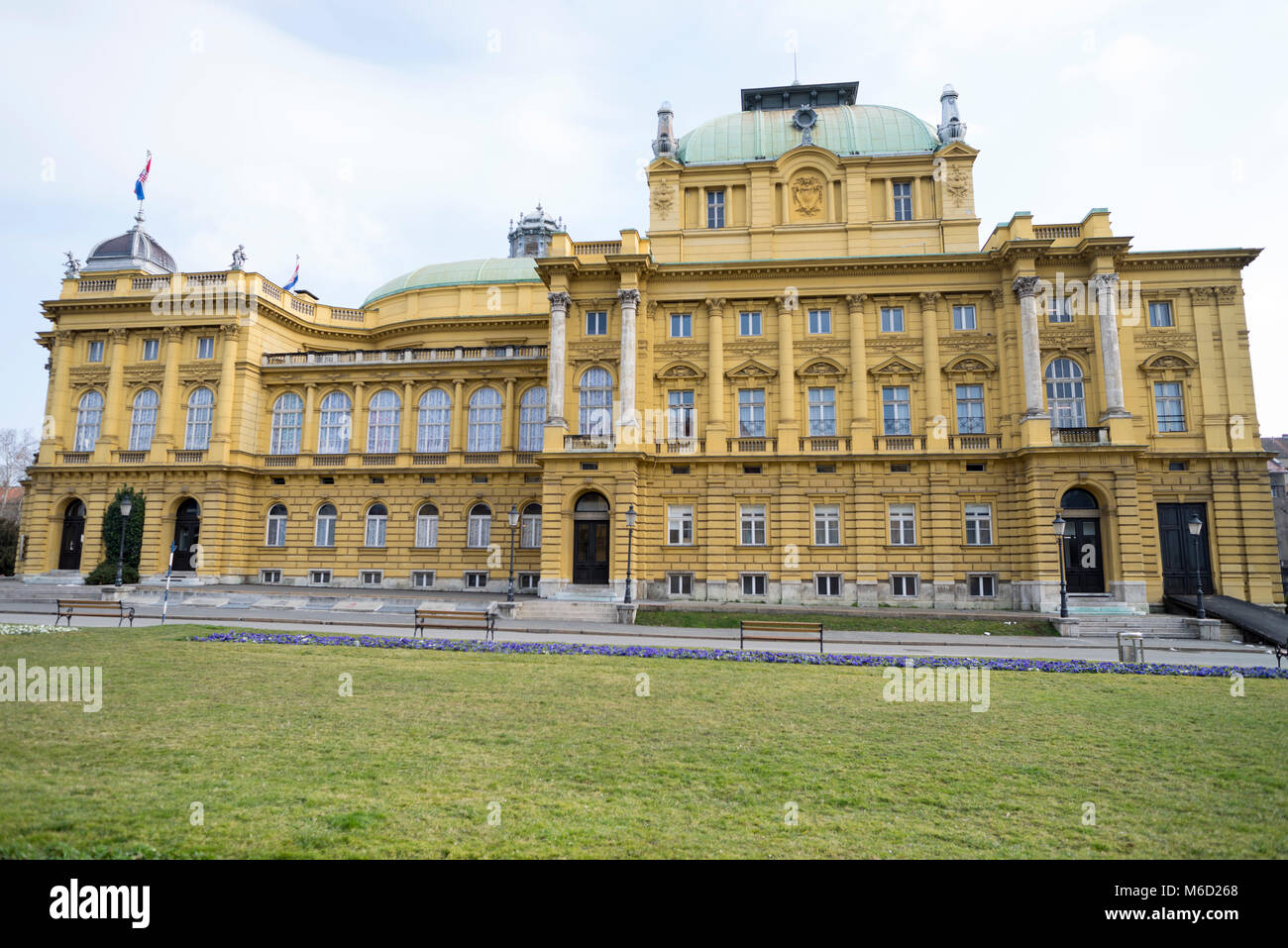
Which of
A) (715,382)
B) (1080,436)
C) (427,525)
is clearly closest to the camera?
(1080,436)

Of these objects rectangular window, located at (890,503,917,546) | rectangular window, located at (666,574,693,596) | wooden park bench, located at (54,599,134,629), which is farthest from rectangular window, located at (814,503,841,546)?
wooden park bench, located at (54,599,134,629)

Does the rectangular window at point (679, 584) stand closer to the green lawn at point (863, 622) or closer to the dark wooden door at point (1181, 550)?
the green lawn at point (863, 622)

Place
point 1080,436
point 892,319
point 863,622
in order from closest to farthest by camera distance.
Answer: point 863,622 → point 1080,436 → point 892,319

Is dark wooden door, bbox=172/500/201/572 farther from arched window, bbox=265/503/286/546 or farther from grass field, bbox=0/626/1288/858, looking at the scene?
grass field, bbox=0/626/1288/858

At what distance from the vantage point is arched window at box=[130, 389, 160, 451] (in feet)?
149

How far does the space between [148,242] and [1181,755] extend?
5864 cm

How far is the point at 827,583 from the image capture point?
37.5 metres

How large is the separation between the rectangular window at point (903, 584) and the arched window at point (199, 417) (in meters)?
40.2

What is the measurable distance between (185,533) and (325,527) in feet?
26.4

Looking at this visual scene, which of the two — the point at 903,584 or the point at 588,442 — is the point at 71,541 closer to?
the point at 588,442

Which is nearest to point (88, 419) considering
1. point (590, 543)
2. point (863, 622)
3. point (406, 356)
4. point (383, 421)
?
point (383, 421)

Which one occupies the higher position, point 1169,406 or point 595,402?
point 595,402

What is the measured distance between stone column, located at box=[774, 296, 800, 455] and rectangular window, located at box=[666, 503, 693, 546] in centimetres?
591
